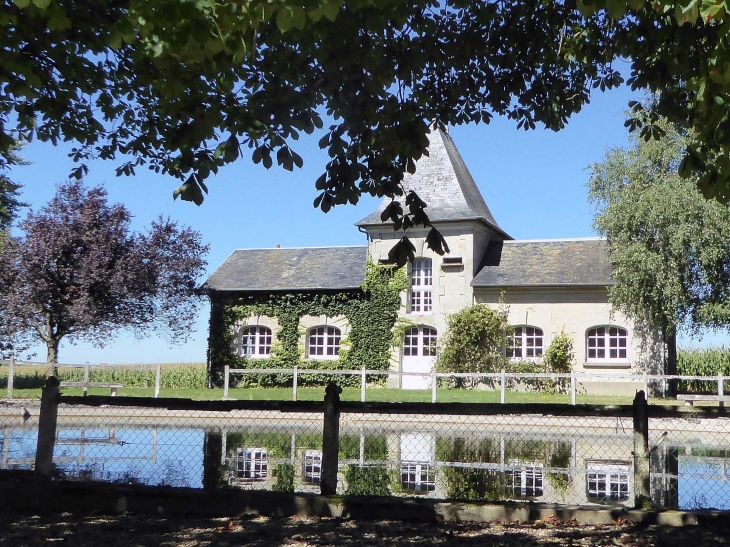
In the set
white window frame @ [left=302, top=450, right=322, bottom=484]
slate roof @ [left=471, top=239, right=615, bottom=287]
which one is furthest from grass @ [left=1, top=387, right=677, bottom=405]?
white window frame @ [left=302, top=450, right=322, bottom=484]

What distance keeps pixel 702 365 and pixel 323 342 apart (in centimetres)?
1301

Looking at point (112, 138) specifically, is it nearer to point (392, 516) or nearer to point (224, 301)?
point (392, 516)

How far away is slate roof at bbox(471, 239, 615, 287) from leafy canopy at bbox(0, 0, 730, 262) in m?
16.6

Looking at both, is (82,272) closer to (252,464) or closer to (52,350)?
(52,350)

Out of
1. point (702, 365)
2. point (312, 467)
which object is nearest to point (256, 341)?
point (702, 365)

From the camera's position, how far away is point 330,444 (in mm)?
6754

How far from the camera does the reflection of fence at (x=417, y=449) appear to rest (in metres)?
6.88

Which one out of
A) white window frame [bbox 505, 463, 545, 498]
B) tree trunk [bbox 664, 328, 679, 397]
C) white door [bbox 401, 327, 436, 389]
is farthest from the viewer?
white door [bbox 401, 327, 436, 389]

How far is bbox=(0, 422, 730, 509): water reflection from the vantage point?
328 inches

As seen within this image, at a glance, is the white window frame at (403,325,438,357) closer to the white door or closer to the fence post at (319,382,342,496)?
the white door

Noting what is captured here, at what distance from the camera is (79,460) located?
1038cm

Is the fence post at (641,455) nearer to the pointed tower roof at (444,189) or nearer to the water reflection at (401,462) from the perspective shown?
the water reflection at (401,462)

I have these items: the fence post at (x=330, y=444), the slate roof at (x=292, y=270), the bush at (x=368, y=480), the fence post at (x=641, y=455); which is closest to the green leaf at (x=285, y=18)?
the fence post at (x=330, y=444)

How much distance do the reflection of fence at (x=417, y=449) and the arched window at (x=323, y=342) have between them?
10.4m
